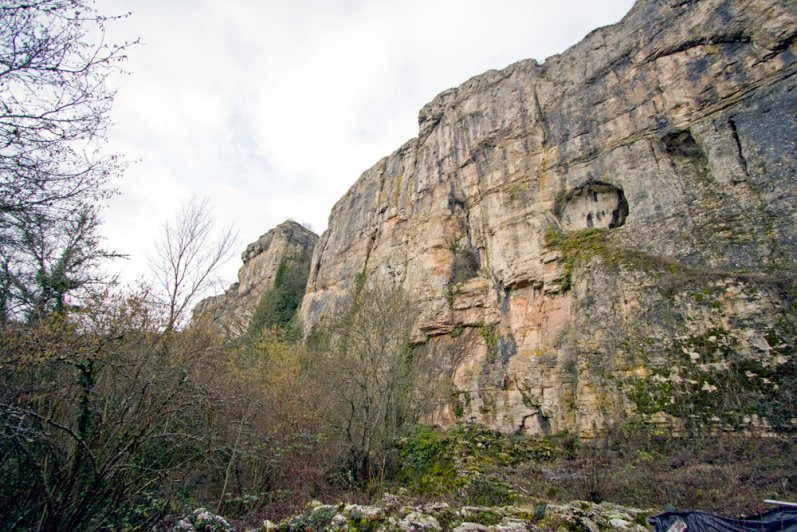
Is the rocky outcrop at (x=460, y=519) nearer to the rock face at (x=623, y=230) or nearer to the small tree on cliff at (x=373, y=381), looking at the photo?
the small tree on cliff at (x=373, y=381)

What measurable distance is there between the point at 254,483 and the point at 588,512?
639cm

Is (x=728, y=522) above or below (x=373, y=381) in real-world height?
below

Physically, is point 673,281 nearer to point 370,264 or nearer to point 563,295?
point 563,295

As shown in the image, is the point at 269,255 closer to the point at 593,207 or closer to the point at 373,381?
the point at 373,381

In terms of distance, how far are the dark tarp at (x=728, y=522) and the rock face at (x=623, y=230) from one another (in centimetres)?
539

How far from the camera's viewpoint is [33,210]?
4.40 metres

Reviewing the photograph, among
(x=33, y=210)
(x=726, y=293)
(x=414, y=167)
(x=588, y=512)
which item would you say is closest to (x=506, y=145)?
(x=414, y=167)

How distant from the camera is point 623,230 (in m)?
13.6

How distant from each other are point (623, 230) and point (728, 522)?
35.6ft

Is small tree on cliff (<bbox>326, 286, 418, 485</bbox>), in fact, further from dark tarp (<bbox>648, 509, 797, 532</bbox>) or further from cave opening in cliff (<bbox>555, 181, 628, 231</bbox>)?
cave opening in cliff (<bbox>555, 181, 628, 231</bbox>)

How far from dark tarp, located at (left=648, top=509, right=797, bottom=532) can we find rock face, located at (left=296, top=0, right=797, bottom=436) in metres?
5.39

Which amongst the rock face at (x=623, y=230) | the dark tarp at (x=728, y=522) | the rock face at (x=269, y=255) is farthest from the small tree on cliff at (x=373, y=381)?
the rock face at (x=269, y=255)

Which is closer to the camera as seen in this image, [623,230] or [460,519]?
[460,519]

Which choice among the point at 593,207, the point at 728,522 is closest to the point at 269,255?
the point at 593,207
